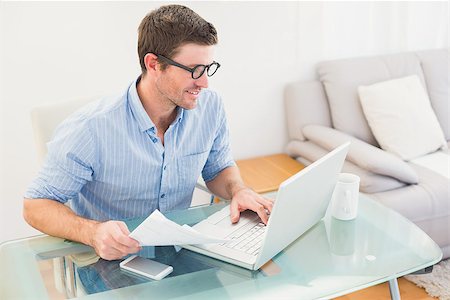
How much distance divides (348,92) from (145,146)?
1651 mm

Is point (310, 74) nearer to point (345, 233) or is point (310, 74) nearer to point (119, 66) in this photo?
point (119, 66)

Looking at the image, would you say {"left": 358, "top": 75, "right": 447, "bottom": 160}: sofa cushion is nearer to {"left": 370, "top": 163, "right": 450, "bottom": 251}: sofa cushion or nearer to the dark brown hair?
{"left": 370, "top": 163, "right": 450, "bottom": 251}: sofa cushion

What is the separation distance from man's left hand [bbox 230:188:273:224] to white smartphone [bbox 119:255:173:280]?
28 centimetres

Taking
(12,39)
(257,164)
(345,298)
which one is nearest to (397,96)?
(257,164)

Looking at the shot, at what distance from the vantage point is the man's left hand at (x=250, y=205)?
1685 mm

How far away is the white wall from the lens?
2.69 m

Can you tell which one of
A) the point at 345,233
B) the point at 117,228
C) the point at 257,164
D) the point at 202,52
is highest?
the point at 202,52

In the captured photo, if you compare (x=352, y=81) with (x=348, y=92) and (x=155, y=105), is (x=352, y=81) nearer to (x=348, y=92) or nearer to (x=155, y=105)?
(x=348, y=92)

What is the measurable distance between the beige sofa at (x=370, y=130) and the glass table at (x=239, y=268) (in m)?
0.99

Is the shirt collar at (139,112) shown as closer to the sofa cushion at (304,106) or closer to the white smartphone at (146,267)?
the white smartphone at (146,267)

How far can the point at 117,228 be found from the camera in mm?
1491

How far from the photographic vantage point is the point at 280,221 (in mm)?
1445

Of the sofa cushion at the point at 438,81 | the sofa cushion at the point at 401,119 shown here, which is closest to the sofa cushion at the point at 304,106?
the sofa cushion at the point at 401,119

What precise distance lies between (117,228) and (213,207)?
40 centimetres
